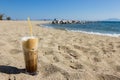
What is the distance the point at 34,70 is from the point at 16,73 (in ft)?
0.82

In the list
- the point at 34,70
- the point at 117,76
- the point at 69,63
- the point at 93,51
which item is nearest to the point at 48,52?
the point at 69,63

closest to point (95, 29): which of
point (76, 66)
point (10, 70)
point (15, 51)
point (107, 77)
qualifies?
point (15, 51)

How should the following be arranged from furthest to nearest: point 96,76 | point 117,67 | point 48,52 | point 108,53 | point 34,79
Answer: point 108,53 < point 48,52 < point 117,67 < point 96,76 < point 34,79

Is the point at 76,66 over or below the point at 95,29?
over

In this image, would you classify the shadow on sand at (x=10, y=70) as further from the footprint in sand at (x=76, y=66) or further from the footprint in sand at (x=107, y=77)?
the footprint in sand at (x=107, y=77)

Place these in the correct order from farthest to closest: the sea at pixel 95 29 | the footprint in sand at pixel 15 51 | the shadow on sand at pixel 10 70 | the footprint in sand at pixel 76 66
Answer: the sea at pixel 95 29
the footprint in sand at pixel 15 51
the footprint in sand at pixel 76 66
the shadow on sand at pixel 10 70

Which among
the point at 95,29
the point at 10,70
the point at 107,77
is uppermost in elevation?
the point at 10,70

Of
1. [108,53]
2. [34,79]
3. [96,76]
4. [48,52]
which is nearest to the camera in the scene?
[34,79]

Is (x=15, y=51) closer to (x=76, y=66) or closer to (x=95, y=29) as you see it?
(x=76, y=66)

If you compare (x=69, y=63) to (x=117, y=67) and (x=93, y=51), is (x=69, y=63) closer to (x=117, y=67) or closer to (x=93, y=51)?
(x=117, y=67)

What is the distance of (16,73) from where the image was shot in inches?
106

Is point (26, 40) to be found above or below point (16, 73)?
above

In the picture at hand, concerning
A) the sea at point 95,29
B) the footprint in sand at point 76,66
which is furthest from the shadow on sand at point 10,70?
the sea at point 95,29

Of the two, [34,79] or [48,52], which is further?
[48,52]
